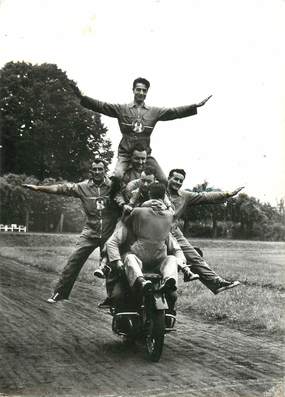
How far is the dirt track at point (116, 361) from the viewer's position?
214 inches

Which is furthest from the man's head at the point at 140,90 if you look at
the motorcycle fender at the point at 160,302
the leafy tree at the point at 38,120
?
the leafy tree at the point at 38,120

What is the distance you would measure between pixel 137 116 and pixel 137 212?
1.77 m

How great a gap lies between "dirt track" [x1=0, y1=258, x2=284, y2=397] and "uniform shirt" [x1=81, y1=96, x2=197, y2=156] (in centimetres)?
265

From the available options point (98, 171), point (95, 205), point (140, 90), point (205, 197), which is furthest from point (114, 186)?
point (140, 90)

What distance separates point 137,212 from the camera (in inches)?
A: 274

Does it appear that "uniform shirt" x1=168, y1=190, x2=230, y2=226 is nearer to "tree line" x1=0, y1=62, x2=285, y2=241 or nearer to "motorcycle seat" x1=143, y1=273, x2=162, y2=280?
"motorcycle seat" x1=143, y1=273, x2=162, y2=280

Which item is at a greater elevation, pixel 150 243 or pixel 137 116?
pixel 137 116

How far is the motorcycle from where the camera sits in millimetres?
6273

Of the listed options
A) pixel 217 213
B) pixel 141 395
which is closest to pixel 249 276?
pixel 217 213

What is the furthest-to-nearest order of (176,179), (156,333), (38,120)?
(38,120) < (176,179) < (156,333)

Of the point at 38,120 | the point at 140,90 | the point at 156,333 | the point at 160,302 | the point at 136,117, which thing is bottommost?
the point at 156,333

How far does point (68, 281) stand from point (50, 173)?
8.10m

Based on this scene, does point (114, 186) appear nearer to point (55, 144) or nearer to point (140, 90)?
point (140, 90)

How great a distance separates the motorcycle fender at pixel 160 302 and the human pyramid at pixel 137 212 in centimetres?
13
